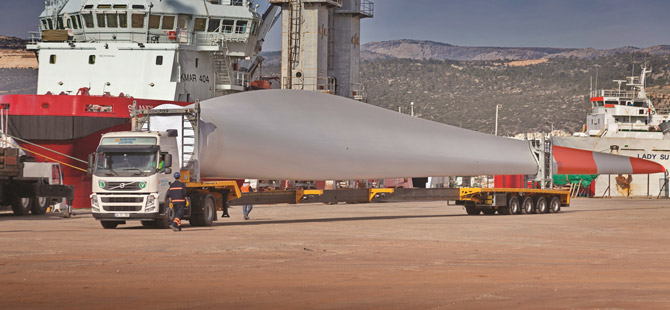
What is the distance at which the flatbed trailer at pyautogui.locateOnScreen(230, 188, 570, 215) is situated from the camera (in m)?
28.3

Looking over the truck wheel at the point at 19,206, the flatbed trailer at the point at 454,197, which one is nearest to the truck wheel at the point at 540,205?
A: the flatbed trailer at the point at 454,197

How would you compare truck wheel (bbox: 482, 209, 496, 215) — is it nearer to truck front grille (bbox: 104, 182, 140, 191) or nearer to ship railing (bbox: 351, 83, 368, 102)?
truck front grille (bbox: 104, 182, 140, 191)

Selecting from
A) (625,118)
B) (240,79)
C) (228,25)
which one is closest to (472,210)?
(228,25)

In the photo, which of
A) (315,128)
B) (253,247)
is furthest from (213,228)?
(253,247)

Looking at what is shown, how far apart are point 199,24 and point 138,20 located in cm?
316

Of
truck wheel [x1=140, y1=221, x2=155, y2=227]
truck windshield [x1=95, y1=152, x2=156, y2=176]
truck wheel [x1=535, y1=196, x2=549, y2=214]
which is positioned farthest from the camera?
truck wheel [x1=535, y1=196, x2=549, y2=214]

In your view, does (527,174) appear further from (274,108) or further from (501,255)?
(501,255)

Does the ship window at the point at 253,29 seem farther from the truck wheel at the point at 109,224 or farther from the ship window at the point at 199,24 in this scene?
the truck wheel at the point at 109,224

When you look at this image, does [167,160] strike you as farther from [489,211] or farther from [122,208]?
[489,211]

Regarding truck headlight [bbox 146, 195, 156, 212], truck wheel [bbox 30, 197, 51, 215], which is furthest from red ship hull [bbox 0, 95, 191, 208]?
truck headlight [bbox 146, 195, 156, 212]

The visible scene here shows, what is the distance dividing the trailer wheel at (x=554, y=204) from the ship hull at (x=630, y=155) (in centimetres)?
3852

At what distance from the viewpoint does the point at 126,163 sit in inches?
969

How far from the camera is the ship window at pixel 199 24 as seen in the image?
46188 mm

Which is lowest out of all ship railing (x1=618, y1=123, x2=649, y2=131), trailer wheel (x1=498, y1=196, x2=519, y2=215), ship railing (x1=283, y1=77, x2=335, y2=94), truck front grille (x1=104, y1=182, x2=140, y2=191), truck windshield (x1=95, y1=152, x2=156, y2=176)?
trailer wheel (x1=498, y1=196, x2=519, y2=215)
